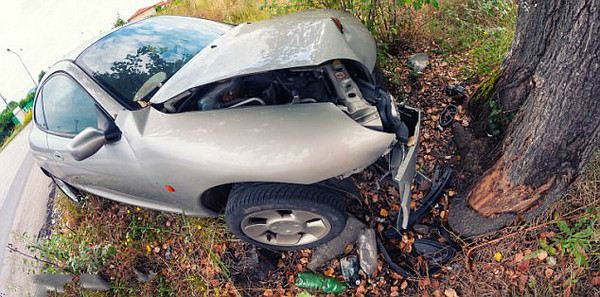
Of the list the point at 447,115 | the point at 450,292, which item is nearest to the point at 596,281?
the point at 450,292

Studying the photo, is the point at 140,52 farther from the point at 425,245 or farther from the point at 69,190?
the point at 425,245

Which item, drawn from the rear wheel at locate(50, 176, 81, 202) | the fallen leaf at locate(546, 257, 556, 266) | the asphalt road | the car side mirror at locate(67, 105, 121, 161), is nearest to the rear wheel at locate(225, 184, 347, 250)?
the car side mirror at locate(67, 105, 121, 161)

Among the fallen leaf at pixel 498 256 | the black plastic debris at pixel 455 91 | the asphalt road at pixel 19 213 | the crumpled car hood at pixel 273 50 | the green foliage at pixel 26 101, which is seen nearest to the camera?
the crumpled car hood at pixel 273 50

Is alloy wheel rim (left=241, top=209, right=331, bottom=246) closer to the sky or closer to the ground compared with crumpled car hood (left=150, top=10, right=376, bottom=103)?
closer to the ground

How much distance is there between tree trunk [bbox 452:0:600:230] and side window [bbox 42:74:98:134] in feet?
8.69

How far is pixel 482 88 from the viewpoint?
7.77 feet

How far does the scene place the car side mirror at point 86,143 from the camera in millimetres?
2006

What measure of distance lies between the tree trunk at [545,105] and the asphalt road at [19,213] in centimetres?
370

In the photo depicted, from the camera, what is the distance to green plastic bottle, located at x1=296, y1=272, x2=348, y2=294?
2.25 meters

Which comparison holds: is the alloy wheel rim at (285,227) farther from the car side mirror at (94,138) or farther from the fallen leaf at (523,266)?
the fallen leaf at (523,266)

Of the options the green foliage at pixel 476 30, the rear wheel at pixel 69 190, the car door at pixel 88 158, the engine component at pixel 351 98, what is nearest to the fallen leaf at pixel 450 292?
the engine component at pixel 351 98

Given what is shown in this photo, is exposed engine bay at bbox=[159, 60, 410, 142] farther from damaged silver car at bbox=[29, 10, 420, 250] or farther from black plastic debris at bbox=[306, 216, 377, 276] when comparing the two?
black plastic debris at bbox=[306, 216, 377, 276]

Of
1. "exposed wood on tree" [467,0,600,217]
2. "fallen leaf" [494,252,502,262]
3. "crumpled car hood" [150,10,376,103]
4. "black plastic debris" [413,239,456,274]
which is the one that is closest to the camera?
"exposed wood on tree" [467,0,600,217]

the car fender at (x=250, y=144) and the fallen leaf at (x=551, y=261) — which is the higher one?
the car fender at (x=250, y=144)
